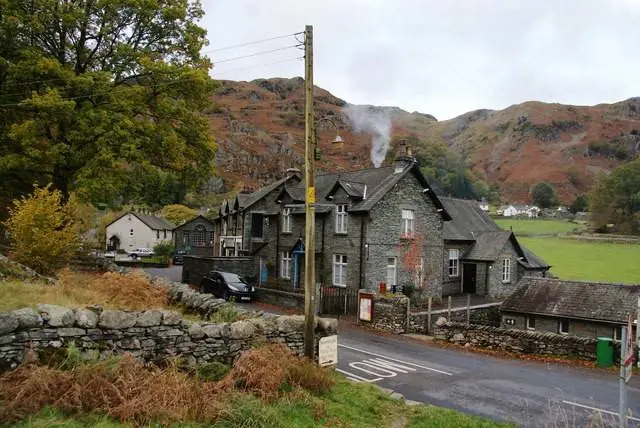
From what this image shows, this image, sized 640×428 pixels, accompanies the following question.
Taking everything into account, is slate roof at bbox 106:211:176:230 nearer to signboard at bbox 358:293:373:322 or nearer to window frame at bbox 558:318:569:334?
signboard at bbox 358:293:373:322

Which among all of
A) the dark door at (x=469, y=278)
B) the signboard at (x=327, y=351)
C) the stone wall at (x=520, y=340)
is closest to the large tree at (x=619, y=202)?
the dark door at (x=469, y=278)

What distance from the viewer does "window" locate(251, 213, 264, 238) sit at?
38906 mm

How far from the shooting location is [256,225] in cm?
3916

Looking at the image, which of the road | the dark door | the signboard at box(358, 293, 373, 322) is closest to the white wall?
the dark door

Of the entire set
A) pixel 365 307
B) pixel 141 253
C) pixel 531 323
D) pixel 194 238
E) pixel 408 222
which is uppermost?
pixel 408 222

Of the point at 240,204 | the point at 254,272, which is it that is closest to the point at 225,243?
the point at 240,204

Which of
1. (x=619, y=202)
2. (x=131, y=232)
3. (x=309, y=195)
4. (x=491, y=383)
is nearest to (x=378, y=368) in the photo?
(x=491, y=383)

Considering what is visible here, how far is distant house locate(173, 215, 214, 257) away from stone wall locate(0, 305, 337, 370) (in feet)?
175

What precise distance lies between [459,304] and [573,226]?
261ft

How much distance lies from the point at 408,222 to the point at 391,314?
908cm

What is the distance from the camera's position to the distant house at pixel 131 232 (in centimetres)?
7506

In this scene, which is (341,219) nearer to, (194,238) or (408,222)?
(408,222)

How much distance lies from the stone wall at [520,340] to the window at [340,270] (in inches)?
353

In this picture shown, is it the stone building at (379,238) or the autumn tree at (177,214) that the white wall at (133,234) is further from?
the stone building at (379,238)
